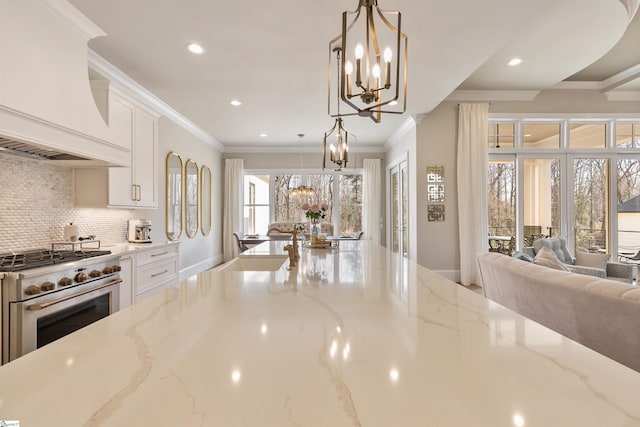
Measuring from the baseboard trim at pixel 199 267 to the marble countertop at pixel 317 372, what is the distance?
15.3 ft

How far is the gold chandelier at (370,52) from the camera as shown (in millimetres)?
1403

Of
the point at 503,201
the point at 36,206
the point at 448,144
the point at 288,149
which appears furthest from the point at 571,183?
the point at 36,206

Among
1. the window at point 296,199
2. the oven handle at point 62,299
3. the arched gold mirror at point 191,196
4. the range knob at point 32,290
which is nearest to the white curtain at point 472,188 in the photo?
the window at point 296,199

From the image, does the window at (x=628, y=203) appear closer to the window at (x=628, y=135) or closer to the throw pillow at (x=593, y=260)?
the window at (x=628, y=135)

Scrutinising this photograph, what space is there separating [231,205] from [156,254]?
13.3ft

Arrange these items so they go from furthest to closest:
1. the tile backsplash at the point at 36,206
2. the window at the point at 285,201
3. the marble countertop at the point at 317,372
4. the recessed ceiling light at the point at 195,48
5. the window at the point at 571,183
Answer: the window at the point at 285,201 → the window at the point at 571,183 → the recessed ceiling light at the point at 195,48 → the tile backsplash at the point at 36,206 → the marble countertop at the point at 317,372

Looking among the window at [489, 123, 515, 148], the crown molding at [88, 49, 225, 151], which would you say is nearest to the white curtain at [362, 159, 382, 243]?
the window at [489, 123, 515, 148]

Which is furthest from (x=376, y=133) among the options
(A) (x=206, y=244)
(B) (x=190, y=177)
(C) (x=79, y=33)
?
(C) (x=79, y=33)

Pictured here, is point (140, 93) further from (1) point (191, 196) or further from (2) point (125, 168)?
(1) point (191, 196)

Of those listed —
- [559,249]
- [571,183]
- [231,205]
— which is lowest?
[559,249]

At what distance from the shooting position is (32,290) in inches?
69.9

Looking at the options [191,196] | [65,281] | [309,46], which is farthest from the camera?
[191,196]

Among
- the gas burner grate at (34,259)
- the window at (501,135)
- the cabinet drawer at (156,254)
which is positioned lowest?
the cabinet drawer at (156,254)

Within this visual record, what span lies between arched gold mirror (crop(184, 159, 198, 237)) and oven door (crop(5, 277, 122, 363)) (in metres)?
3.10
